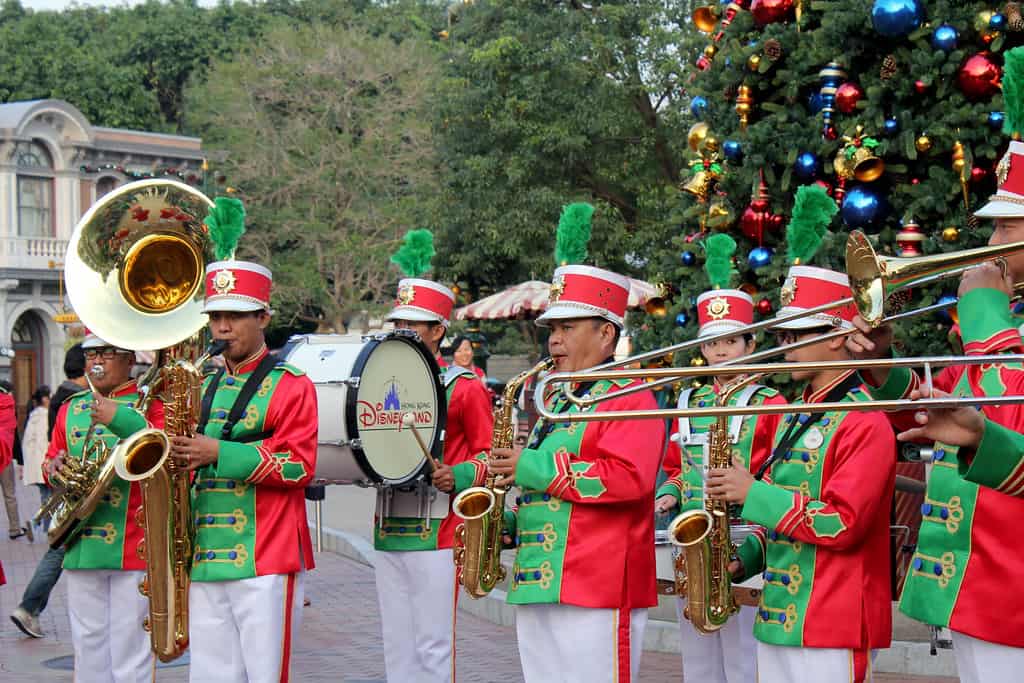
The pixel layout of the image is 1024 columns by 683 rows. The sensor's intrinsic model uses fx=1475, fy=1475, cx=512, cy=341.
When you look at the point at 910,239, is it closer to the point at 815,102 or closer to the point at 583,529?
the point at 815,102

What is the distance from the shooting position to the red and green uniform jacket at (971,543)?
4.23 metres

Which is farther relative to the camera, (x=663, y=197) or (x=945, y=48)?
(x=663, y=197)

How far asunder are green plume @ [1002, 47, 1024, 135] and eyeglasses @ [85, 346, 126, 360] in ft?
17.1

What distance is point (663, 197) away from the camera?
23.5 m

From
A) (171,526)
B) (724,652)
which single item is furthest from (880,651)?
(171,526)

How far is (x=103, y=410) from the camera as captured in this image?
6.44 meters

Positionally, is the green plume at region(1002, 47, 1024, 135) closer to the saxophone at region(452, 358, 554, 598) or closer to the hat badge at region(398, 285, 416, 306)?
the saxophone at region(452, 358, 554, 598)

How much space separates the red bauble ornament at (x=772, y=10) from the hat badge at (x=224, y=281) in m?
5.08

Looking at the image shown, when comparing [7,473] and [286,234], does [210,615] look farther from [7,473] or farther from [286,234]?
[286,234]

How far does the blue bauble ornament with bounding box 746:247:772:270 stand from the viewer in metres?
10.1

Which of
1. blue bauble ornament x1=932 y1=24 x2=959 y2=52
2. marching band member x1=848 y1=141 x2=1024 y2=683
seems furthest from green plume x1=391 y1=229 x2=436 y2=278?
marching band member x1=848 y1=141 x2=1024 y2=683

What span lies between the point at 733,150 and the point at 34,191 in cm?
3658

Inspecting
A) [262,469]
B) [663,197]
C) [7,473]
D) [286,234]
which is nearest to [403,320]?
[262,469]

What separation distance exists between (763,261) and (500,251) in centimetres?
1453
